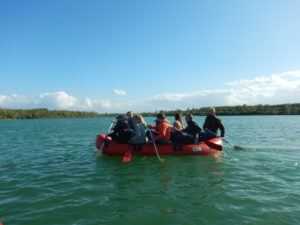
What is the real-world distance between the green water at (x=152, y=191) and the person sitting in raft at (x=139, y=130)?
863 millimetres

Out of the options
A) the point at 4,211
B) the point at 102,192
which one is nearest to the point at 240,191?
the point at 102,192

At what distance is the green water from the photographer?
4.34m

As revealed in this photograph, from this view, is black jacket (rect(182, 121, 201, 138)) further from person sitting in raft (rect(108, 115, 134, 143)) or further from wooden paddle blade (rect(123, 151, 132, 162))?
wooden paddle blade (rect(123, 151, 132, 162))

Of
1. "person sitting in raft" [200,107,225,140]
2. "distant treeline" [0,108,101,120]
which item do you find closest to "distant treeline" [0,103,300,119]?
"distant treeline" [0,108,101,120]

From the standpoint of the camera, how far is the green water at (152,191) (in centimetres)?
434

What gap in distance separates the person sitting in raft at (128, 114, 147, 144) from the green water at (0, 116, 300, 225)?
86cm

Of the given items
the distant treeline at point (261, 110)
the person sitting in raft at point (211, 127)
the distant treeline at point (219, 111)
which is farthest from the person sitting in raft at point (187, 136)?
the distant treeline at point (261, 110)

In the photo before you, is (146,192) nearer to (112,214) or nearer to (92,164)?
(112,214)

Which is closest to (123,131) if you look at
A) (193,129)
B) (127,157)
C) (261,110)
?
(127,157)

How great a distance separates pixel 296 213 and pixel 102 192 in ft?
14.4

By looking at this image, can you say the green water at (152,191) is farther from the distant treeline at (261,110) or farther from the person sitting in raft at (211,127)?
the distant treeline at (261,110)

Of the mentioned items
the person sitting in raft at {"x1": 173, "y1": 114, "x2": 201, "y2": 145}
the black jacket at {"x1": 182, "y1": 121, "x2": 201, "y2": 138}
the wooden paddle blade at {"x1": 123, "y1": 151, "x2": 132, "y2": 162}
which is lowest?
the wooden paddle blade at {"x1": 123, "y1": 151, "x2": 132, "y2": 162}

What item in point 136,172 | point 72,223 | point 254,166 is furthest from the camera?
point 254,166

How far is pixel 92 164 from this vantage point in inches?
350
